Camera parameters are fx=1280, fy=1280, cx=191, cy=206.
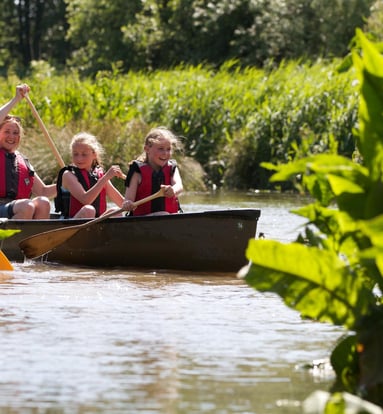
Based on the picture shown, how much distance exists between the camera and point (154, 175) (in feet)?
29.6

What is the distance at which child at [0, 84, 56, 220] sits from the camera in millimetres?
9219

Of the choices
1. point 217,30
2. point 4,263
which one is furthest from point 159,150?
point 217,30

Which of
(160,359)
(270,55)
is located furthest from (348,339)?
(270,55)

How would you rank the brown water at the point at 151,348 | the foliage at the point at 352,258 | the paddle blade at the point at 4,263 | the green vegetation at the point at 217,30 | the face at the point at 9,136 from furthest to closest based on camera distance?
the green vegetation at the point at 217,30 → the face at the point at 9,136 → the paddle blade at the point at 4,263 → the brown water at the point at 151,348 → the foliage at the point at 352,258

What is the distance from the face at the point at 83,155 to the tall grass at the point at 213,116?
6784 millimetres

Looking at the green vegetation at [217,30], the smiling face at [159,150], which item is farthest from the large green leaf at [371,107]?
the green vegetation at [217,30]

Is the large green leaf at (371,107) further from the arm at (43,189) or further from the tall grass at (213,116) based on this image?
the tall grass at (213,116)

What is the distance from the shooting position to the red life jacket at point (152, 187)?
902cm

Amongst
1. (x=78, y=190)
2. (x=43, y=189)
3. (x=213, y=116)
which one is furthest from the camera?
(x=213, y=116)

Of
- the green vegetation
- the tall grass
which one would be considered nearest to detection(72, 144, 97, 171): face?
the tall grass

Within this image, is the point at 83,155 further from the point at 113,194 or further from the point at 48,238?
the point at 48,238

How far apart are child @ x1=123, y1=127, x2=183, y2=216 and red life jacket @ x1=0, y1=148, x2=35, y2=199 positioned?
38.0 inches

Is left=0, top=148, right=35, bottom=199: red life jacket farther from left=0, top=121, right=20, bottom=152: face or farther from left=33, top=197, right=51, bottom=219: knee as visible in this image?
left=33, top=197, right=51, bottom=219: knee

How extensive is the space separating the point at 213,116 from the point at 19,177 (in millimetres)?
8952
